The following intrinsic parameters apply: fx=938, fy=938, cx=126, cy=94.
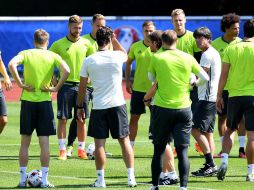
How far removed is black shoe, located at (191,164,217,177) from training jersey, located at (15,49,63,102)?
290cm

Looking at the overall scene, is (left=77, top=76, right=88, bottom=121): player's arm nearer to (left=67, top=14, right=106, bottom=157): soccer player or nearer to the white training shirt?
the white training shirt

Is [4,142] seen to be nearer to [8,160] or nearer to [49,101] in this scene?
[8,160]

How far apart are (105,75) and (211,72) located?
8.04ft

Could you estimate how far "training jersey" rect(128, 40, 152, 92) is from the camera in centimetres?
1748

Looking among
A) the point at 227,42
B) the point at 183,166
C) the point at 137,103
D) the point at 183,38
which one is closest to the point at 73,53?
the point at 137,103

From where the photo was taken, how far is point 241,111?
48.4 ft

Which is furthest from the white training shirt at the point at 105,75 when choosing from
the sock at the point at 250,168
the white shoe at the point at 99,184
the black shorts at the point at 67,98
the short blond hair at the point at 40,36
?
the black shorts at the point at 67,98

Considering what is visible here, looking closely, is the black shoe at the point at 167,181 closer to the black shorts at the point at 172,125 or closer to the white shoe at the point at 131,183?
the white shoe at the point at 131,183

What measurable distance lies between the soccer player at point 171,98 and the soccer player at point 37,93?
5.41 feet

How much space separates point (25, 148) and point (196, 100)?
148 inches

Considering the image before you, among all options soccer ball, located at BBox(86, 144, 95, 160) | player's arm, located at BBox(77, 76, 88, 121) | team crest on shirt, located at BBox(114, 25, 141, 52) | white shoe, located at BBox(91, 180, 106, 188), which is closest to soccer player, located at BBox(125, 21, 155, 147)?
soccer ball, located at BBox(86, 144, 95, 160)

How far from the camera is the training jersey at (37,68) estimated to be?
46.3 feet

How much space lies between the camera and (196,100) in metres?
16.6
